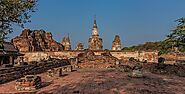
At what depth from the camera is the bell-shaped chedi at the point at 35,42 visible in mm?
43750

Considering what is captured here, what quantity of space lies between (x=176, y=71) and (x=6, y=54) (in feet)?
54.4

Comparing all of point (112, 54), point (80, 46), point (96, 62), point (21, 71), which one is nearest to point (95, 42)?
point (80, 46)

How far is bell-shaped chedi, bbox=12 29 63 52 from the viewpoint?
144ft

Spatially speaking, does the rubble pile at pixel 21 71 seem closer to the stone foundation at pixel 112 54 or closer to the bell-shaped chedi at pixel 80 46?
the stone foundation at pixel 112 54

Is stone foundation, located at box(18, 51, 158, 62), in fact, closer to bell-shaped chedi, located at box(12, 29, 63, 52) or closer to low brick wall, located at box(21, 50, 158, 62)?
low brick wall, located at box(21, 50, 158, 62)

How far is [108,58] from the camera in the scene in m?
35.2

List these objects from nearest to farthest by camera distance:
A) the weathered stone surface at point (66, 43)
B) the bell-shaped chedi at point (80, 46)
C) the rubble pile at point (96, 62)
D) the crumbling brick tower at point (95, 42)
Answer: the rubble pile at point (96, 62)
the crumbling brick tower at point (95, 42)
the bell-shaped chedi at point (80, 46)
the weathered stone surface at point (66, 43)

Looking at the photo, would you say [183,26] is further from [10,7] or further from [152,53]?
[152,53]

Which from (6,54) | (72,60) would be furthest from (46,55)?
(6,54)

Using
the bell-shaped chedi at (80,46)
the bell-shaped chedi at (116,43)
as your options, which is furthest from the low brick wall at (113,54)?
the bell-shaped chedi at (80,46)

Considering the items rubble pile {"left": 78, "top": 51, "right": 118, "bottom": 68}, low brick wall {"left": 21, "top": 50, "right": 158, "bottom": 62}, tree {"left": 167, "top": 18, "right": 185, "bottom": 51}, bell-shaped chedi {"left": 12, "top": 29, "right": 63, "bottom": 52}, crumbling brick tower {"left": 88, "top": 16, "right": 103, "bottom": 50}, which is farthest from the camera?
crumbling brick tower {"left": 88, "top": 16, "right": 103, "bottom": 50}

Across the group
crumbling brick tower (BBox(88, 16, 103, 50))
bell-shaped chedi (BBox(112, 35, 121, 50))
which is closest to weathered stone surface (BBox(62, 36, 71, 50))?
crumbling brick tower (BBox(88, 16, 103, 50))

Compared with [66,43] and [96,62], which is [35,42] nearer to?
[66,43]

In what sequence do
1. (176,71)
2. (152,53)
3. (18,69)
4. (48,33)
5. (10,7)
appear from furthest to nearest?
(48,33) → (152,53) → (176,71) → (18,69) → (10,7)
